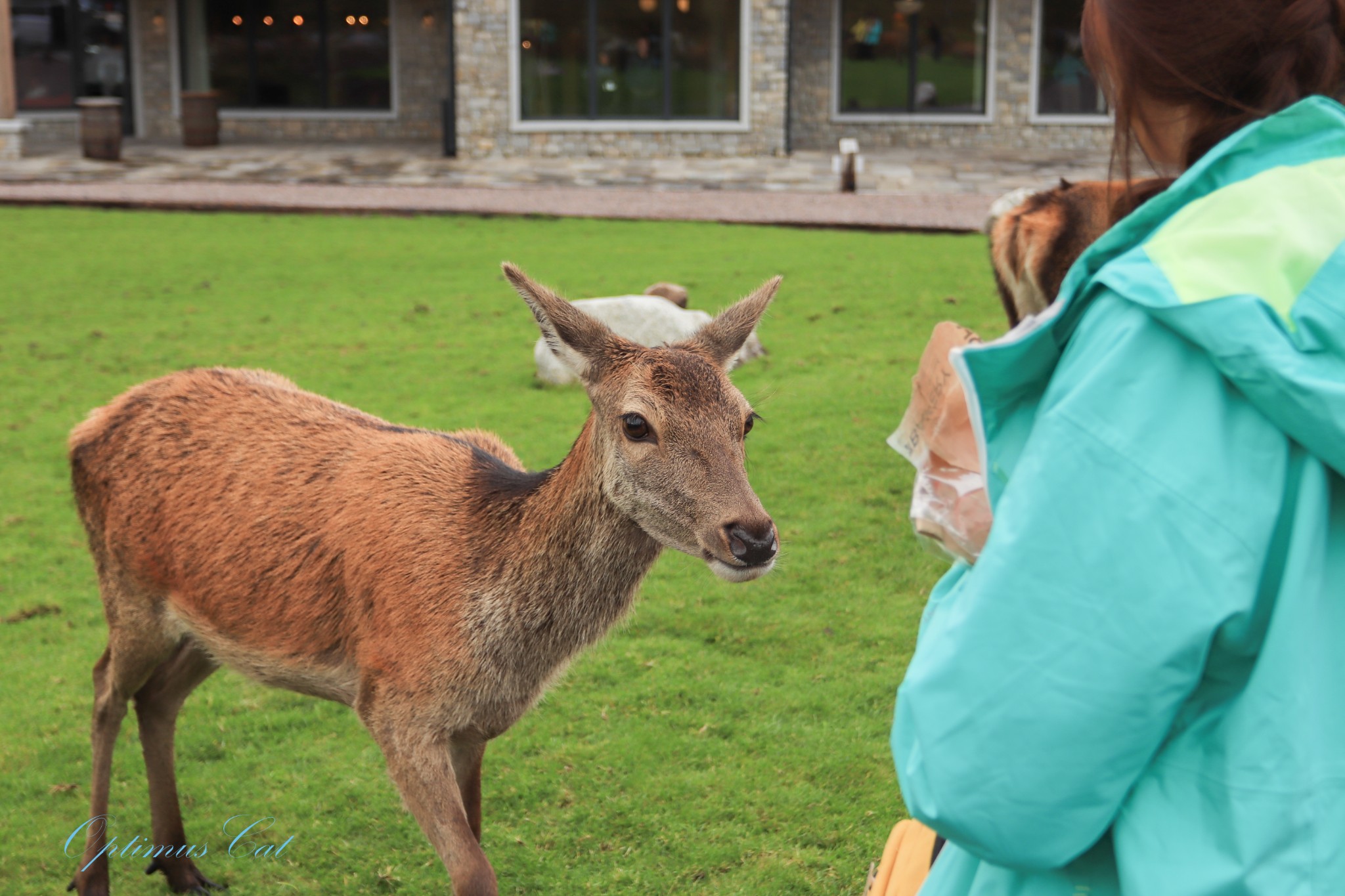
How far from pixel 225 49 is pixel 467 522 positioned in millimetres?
29662

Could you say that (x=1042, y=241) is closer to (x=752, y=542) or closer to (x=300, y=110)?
(x=752, y=542)

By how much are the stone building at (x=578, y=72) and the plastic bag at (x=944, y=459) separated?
24.6 meters

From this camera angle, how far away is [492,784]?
4.61 metres

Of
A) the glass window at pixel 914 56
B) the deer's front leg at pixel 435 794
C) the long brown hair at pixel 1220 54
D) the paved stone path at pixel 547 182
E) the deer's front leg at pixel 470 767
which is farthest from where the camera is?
the glass window at pixel 914 56

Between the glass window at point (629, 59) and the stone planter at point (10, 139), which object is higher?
the glass window at point (629, 59)

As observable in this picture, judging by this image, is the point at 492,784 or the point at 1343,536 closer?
the point at 1343,536

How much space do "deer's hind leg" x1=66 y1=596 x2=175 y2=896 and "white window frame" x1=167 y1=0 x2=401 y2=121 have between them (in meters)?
27.5

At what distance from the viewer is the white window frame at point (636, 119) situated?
25109mm

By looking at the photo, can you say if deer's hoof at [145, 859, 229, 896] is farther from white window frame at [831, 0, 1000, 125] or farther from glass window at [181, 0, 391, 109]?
glass window at [181, 0, 391, 109]

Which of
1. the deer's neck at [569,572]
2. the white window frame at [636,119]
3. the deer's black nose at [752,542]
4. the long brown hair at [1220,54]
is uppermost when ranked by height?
the white window frame at [636,119]

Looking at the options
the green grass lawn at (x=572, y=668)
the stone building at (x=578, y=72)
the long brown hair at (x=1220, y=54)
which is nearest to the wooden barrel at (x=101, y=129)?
the stone building at (x=578, y=72)

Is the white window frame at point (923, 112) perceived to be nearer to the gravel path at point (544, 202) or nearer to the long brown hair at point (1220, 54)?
the gravel path at point (544, 202)

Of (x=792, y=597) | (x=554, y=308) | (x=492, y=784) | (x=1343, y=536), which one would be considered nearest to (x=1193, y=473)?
(x=1343, y=536)

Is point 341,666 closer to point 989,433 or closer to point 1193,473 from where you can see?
point 989,433
